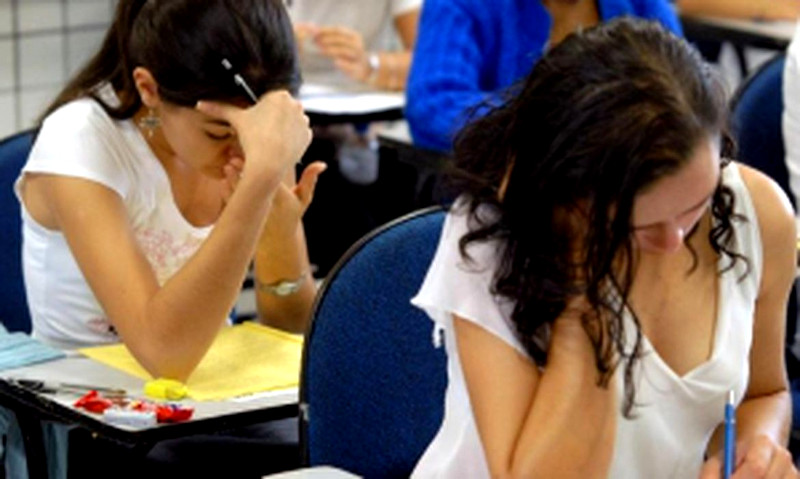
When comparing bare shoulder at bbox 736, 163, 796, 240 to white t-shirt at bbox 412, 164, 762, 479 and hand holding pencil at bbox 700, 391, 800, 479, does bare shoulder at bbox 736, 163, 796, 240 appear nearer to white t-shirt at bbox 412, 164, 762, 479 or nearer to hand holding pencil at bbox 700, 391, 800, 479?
white t-shirt at bbox 412, 164, 762, 479

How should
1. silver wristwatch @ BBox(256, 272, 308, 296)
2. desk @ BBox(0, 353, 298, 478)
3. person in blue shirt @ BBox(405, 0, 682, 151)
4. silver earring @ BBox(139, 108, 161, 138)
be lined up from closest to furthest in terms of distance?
desk @ BBox(0, 353, 298, 478) < silver earring @ BBox(139, 108, 161, 138) < silver wristwatch @ BBox(256, 272, 308, 296) < person in blue shirt @ BBox(405, 0, 682, 151)

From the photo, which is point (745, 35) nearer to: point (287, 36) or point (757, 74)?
point (757, 74)

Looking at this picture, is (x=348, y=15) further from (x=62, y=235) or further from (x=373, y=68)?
(x=62, y=235)

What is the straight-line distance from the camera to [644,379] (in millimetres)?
1723

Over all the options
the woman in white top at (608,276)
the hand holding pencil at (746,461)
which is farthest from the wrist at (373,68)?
the hand holding pencil at (746,461)

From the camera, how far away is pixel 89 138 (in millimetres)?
2338

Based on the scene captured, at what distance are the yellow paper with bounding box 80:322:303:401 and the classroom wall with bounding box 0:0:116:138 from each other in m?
2.35

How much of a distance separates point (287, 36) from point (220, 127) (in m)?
0.15

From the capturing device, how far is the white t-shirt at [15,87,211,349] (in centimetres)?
233

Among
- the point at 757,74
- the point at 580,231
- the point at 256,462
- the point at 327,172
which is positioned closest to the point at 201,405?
the point at 256,462

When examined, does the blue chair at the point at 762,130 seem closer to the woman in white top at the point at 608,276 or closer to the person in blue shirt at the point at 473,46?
the person in blue shirt at the point at 473,46

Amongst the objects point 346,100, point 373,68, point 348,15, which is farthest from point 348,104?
point 348,15

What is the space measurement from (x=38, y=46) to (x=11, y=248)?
2266 millimetres

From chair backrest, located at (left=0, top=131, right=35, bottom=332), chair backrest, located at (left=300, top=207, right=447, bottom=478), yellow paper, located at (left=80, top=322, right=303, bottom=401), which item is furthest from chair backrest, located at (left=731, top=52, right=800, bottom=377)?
chair backrest, located at (left=0, top=131, right=35, bottom=332)
